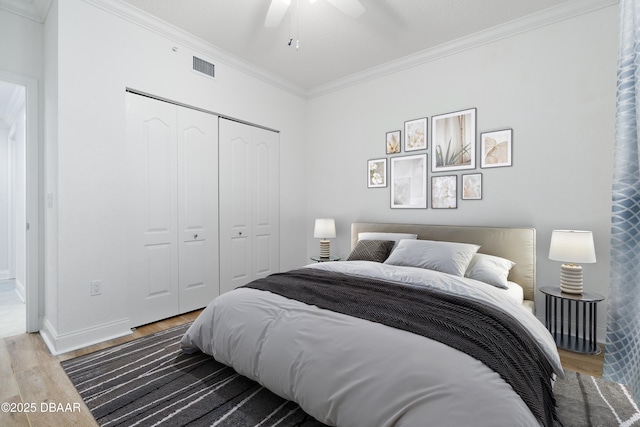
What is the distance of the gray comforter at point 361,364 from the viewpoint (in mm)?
1111

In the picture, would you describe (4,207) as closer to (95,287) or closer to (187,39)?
(95,287)

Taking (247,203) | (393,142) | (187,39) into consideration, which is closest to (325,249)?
(247,203)

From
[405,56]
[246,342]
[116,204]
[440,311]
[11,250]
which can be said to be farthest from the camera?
[11,250]

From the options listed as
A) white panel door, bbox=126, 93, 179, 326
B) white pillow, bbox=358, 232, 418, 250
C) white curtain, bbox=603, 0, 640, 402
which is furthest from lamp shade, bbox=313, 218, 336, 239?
white curtain, bbox=603, 0, 640, 402

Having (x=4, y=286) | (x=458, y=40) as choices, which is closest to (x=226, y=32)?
(x=458, y=40)

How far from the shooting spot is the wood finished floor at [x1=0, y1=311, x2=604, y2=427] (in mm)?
1637

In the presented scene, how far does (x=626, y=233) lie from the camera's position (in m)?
1.92

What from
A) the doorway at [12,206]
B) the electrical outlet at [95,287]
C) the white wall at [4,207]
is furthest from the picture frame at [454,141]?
the white wall at [4,207]

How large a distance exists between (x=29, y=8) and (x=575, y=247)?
15.7 feet

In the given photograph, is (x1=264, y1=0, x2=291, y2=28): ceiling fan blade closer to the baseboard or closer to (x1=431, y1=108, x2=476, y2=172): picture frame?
(x1=431, y1=108, x2=476, y2=172): picture frame

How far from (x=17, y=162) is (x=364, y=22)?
4953 millimetres

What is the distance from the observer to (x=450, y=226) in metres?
3.19

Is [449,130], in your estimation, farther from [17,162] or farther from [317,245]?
[17,162]

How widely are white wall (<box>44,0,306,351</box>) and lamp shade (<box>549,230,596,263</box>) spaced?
3.56 m
